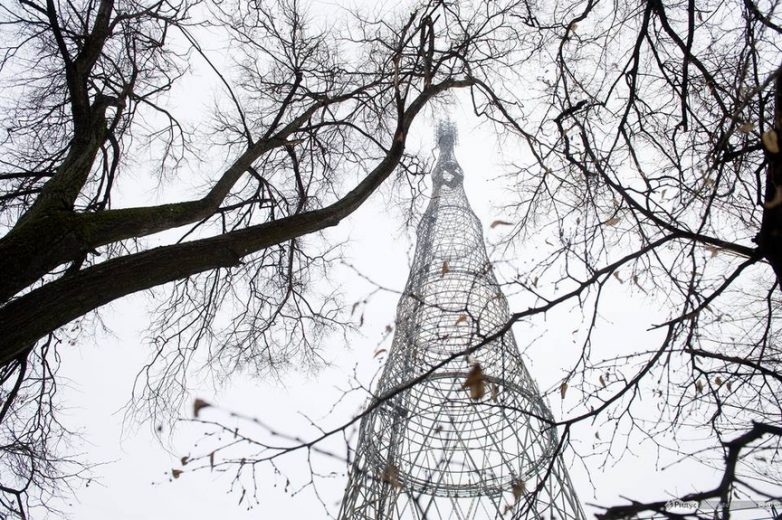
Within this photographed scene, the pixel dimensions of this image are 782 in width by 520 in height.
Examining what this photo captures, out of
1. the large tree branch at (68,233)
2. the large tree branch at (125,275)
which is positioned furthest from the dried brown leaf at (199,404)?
the large tree branch at (68,233)

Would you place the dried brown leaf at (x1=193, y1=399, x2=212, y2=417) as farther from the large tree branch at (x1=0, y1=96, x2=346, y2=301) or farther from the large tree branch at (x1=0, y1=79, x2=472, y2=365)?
the large tree branch at (x1=0, y1=96, x2=346, y2=301)

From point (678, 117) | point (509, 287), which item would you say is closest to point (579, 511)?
point (678, 117)

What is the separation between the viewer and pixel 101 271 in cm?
302

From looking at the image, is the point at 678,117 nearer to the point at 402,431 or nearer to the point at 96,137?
the point at 96,137

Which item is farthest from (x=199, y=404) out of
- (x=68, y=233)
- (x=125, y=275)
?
(x=68, y=233)

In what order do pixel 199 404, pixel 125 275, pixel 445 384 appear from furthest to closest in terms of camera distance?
pixel 445 384, pixel 125 275, pixel 199 404

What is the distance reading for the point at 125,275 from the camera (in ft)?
10.1

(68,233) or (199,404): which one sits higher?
(68,233)

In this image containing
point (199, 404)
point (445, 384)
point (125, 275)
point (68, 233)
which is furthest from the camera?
point (445, 384)

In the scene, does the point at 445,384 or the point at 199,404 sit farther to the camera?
the point at 445,384

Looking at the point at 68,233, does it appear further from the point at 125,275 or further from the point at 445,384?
the point at 445,384

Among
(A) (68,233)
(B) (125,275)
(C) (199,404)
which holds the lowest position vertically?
(C) (199,404)

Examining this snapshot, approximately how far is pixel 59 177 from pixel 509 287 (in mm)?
2875

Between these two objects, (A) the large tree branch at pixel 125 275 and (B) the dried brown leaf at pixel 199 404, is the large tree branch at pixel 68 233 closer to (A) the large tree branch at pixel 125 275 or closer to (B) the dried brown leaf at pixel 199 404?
(A) the large tree branch at pixel 125 275
